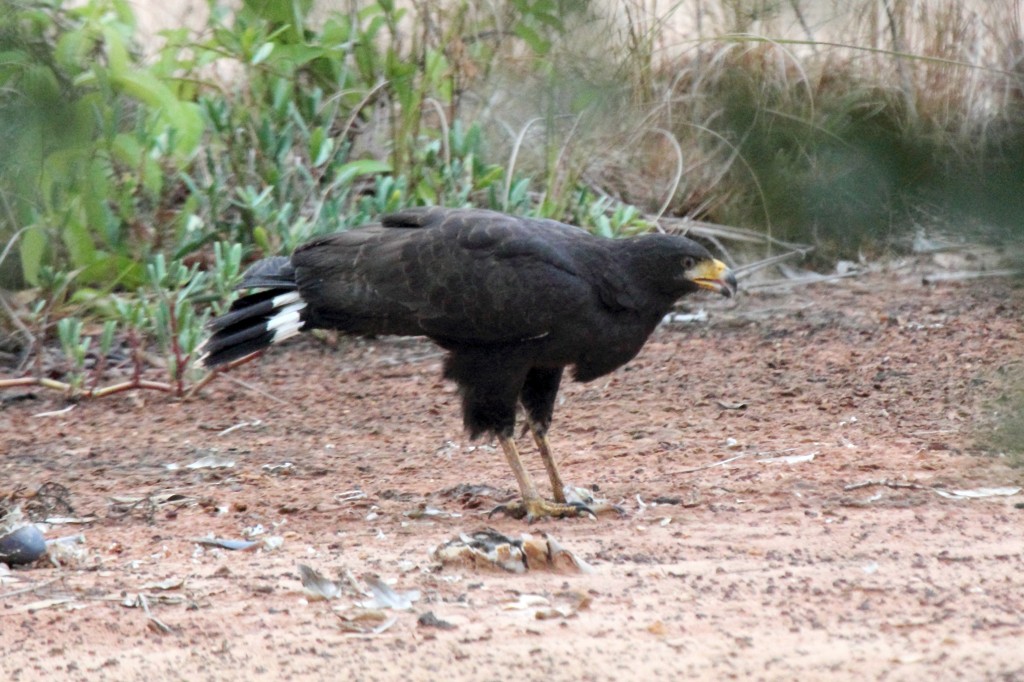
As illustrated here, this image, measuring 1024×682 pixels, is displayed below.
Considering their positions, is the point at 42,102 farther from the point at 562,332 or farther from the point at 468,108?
the point at 468,108

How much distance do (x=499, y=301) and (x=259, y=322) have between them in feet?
3.38

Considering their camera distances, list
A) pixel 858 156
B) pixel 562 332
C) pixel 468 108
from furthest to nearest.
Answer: pixel 468 108 → pixel 562 332 → pixel 858 156

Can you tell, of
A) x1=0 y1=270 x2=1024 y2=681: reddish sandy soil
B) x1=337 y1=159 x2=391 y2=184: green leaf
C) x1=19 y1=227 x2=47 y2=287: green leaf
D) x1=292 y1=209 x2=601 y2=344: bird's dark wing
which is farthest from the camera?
x1=337 y1=159 x2=391 y2=184: green leaf

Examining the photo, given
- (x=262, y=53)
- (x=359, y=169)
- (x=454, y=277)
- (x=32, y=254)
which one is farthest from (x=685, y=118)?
(x=359, y=169)

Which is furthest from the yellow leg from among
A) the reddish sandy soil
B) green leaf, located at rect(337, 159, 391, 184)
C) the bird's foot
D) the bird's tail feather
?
green leaf, located at rect(337, 159, 391, 184)

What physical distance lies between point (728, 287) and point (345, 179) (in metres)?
3.33

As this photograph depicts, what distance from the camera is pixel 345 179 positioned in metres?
7.61

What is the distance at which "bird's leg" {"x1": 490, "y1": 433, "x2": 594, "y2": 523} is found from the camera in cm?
491

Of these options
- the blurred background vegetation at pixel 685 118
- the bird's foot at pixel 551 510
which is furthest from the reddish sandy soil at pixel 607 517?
the blurred background vegetation at pixel 685 118

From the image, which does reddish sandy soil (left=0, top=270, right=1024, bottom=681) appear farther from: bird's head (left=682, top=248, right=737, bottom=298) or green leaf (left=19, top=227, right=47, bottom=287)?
bird's head (left=682, top=248, right=737, bottom=298)

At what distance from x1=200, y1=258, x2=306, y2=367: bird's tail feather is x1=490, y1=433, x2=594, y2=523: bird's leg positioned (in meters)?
0.96

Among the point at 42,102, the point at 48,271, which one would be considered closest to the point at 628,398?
the point at 48,271

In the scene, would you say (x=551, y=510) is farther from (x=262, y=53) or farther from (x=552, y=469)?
(x=262, y=53)

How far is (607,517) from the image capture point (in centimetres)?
487
